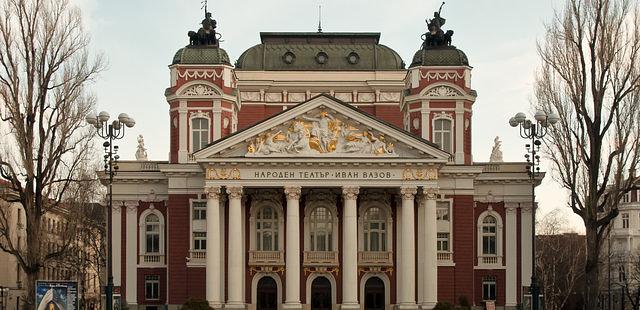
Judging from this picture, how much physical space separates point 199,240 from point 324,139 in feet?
36.4

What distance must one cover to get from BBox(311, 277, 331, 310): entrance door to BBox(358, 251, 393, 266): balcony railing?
2.67 meters

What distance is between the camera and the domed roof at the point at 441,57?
75750mm

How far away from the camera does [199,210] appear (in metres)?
74.1

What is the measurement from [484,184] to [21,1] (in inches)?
1275

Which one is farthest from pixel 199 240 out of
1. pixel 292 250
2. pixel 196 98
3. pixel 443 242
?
pixel 443 242

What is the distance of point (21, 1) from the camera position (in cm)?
6162

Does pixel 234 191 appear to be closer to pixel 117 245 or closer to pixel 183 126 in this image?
pixel 183 126

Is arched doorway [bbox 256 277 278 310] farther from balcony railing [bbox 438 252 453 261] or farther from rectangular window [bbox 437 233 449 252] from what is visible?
rectangular window [bbox 437 233 449 252]

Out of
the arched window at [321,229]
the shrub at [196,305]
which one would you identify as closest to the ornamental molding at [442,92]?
the arched window at [321,229]

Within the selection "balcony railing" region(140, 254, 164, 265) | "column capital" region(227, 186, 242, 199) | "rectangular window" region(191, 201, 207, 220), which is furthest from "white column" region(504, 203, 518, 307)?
"balcony railing" region(140, 254, 164, 265)

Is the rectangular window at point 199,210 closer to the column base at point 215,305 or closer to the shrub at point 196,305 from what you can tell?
the column base at point 215,305

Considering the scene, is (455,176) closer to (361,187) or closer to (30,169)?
(361,187)

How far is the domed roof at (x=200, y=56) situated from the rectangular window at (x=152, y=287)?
47.6 feet

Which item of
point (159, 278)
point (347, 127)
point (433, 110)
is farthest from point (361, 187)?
point (159, 278)
